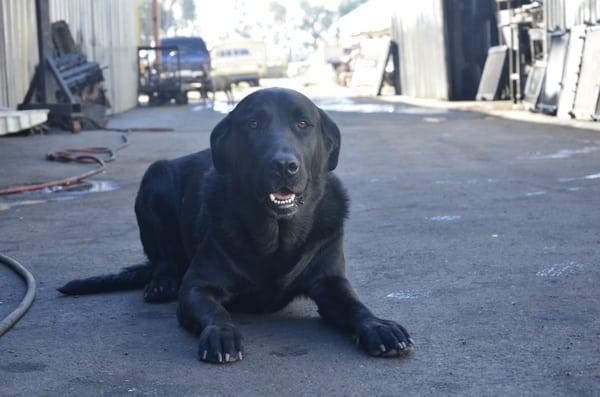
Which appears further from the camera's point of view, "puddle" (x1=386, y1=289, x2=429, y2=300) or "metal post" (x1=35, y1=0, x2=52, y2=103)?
"metal post" (x1=35, y1=0, x2=52, y2=103)

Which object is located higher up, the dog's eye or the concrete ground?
the dog's eye

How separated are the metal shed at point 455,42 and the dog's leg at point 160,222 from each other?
22976mm

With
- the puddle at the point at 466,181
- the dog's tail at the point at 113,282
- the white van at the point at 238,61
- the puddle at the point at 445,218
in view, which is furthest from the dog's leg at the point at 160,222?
the white van at the point at 238,61

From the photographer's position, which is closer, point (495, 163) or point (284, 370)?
point (284, 370)

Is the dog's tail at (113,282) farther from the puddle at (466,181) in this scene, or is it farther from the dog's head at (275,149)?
the puddle at (466,181)

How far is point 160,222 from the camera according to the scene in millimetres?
5922

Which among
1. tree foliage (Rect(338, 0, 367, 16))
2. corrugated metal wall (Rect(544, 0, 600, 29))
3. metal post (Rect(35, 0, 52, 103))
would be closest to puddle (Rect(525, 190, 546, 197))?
corrugated metal wall (Rect(544, 0, 600, 29))

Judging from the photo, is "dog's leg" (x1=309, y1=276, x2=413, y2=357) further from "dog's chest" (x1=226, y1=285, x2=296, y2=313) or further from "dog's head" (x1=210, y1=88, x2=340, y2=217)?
"dog's head" (x1=210, y1=88, x2=340, y2=217)

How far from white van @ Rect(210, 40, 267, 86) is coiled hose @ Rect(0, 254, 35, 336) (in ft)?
152

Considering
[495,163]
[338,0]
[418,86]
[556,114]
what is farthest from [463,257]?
[338,0]

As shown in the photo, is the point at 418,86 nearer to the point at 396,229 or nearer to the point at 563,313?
the point at 396,229

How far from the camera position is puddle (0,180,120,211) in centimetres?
1018

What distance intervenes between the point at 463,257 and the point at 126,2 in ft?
92.1

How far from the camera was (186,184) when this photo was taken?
231 inches
